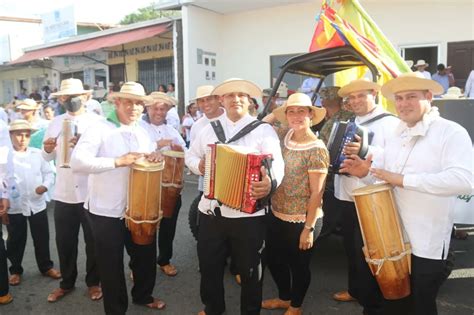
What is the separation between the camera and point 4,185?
12.4 ft

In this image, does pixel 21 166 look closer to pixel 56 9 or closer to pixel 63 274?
pixel 63 274

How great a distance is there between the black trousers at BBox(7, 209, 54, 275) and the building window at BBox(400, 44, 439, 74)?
966 cm

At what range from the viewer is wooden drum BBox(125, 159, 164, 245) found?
3320 millimetres

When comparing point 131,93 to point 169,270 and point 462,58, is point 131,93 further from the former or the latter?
point 462,58

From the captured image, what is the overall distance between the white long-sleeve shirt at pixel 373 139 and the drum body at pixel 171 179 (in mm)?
1535

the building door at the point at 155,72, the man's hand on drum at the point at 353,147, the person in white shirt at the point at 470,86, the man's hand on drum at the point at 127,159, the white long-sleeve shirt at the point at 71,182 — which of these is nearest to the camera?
the man's hand on drum at the point at 353,147

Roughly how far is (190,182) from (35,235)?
5.12 metres

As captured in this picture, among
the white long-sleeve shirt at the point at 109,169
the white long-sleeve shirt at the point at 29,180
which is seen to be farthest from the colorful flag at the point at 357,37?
the white long-sleeve shirt at the point at 29,180

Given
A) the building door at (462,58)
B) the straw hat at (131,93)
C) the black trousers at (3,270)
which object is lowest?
the black trousers at (3,270)

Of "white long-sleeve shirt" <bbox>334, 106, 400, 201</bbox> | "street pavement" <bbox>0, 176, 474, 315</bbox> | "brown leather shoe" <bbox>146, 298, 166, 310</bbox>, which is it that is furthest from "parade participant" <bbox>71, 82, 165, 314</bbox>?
"white long-sleeve shirt" <bbox>334, 106, 400, 201</bbox>

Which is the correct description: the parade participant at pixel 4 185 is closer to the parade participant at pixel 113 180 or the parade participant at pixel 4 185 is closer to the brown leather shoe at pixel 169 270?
the parade participant at pixel 113 180

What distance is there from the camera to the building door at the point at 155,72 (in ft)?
48.3

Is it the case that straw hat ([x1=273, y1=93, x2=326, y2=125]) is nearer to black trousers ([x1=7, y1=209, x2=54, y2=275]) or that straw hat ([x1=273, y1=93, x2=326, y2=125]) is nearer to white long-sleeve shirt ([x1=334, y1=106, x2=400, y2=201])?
white long-sleeve shirt ([x1=334, y1=106, x2=400, y2=201])

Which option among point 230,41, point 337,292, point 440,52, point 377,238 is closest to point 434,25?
point 440,52
